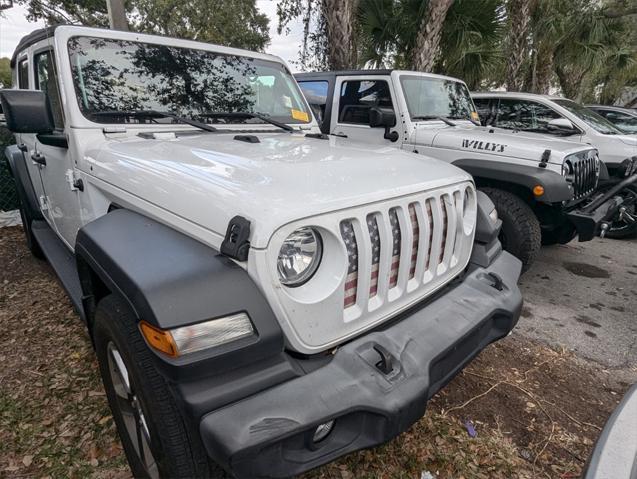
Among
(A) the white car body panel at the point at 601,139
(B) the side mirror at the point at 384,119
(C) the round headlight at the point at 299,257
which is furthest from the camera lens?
(A) the white car body panel at the point at 601,139

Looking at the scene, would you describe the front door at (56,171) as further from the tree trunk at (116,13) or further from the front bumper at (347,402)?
the tree trunk at (116,13)

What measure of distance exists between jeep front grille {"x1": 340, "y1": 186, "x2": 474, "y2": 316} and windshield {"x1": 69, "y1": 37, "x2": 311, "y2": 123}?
60.9 inches

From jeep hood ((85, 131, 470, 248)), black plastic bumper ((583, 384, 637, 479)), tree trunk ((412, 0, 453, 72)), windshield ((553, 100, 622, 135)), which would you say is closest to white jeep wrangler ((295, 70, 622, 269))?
jeep hood ((85, 131, 470, 248))

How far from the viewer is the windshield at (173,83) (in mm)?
2324

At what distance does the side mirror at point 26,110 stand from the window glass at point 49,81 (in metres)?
0.18

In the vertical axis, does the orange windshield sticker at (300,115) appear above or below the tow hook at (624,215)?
above

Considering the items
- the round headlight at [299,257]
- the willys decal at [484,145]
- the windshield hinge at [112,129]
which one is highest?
the windshield hinge at [112,129]

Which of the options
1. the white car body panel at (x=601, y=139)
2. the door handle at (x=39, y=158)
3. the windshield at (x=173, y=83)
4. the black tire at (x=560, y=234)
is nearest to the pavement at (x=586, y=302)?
the black tire at (x=560, y=234)

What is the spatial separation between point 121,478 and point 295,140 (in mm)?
1967

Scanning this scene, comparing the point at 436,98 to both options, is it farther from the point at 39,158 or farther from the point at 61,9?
the point at 61,9

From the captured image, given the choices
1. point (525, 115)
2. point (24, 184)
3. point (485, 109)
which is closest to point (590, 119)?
point (525, 115)

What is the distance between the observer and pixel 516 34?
9070 millimetres

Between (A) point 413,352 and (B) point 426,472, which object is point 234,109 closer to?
(A) point 413,352

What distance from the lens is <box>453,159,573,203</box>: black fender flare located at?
11.3ft
